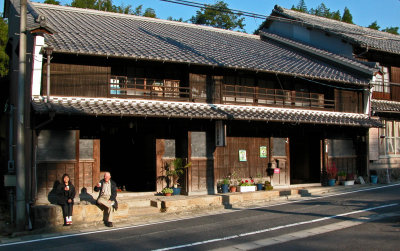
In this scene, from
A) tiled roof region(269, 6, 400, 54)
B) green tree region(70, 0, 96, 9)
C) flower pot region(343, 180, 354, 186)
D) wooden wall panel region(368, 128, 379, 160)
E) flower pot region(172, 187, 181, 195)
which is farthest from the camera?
green tree region(70, 0, 96, 9)

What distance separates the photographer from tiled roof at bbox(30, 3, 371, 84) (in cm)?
1552

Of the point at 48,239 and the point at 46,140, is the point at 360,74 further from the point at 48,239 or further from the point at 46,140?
the point at 48,239

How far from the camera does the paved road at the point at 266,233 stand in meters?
8.84

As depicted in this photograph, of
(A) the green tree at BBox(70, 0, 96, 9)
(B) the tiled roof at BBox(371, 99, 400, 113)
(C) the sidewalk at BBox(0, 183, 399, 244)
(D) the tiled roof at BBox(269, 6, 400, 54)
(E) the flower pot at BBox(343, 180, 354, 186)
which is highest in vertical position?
(A) the green tree at BBox(70, 0, 96, 9)

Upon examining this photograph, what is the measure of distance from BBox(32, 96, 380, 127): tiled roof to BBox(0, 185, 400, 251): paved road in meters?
4.12

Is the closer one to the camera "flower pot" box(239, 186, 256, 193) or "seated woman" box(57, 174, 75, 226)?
"seated woman" box(57, 174, 75, 226)

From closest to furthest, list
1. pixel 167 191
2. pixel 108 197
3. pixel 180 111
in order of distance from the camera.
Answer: pixel 108 197 → pixel 180 111 → pixel 167 191

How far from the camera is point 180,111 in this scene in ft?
49.9

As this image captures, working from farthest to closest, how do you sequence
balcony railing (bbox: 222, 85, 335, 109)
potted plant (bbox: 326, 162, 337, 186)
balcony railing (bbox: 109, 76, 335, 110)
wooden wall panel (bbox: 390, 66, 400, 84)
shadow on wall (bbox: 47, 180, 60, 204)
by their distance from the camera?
wooden wall panel (bbox: 390, 66, 400, 84) < potted plant (bbox: 326, 162, 337, 186) < balcony railing (bbox: 222, 85, 335, 109) < balcony railing (bbox: 109, 76, 335, 110) < shadow on wall (bbox: 47, 180, 60, 204)

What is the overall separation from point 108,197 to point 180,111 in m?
4.61

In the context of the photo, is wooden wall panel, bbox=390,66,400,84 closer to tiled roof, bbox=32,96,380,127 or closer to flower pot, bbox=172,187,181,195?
tiled roof, bbox=32,96,380,127

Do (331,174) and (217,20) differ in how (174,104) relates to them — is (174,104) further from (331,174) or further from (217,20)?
(217,20)

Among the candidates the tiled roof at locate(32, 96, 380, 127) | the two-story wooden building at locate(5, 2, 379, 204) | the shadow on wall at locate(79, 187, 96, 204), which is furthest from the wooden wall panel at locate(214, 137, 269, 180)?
the shadow on wall at locate(79, 187, 96, 204)

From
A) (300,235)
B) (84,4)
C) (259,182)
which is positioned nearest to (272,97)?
(259,182)
